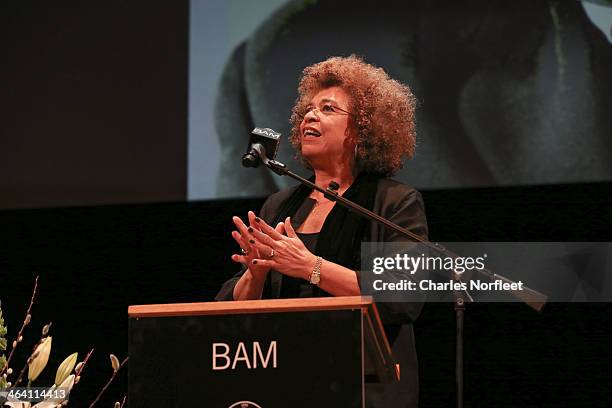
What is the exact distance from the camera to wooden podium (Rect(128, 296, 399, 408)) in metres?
1.81

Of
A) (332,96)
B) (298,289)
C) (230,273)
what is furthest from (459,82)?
(298,289)

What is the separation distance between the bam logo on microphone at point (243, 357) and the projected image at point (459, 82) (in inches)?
76.3

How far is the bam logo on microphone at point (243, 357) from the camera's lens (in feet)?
6.00

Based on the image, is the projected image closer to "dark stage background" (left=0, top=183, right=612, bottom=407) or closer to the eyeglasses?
"dark stage background" (left=0, top=183, right=612, bottom=407)

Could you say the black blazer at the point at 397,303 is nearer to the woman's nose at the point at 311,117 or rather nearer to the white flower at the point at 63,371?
the woman's nose at the point at 311,117

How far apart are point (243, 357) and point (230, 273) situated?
2.17 meters

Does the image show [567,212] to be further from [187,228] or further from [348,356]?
[348,356]

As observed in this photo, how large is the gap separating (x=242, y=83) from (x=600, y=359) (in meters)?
1.77

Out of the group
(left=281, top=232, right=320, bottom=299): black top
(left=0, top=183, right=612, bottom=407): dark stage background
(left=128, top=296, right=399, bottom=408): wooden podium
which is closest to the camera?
(left=128, top=296, right=399, bottom=408): wooden podium

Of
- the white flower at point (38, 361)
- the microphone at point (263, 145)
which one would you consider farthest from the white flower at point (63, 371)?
the microphone at point (263, 145)

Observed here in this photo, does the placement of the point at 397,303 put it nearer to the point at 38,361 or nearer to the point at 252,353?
the point at 252,353

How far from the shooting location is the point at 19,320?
4.30 metres

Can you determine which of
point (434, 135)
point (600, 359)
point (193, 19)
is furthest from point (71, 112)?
point (600, 359)

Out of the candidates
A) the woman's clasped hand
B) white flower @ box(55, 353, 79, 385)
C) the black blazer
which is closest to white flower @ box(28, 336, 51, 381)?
white flower @ box(55, 353, 79, 385)
